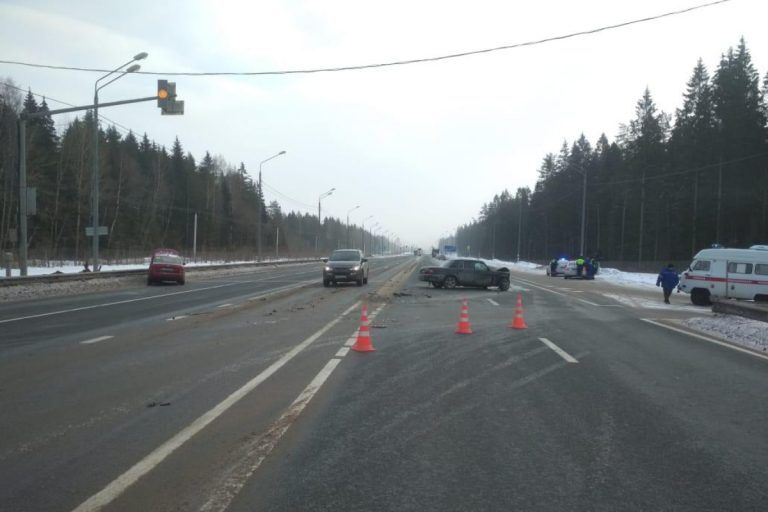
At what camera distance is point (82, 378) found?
733 centimetres

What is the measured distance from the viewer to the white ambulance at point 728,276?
20.7 m

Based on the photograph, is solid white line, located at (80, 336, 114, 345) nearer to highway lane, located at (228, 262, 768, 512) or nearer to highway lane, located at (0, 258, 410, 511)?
highway lane, located at (0, 258, 410, 511)

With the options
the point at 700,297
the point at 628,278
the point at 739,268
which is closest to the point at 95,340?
the point at 700,297

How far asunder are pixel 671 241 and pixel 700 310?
46419 mm

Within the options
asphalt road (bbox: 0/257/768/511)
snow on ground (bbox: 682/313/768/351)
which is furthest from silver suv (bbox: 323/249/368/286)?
asphalt road (bbox: 0/257/768/511)

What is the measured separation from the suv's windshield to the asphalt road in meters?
17.3

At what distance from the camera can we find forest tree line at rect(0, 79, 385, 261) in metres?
47.9

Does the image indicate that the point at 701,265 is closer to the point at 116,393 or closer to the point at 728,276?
the point at 728,276

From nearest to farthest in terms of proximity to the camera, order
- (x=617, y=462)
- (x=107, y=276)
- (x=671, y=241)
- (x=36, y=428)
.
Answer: (x=617, y=462) → (x=36, y=428) → (x=107, y=276) → (x=671, y=241)

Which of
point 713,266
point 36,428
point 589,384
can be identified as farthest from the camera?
point 713,266

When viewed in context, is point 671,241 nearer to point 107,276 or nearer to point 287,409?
point 107,276

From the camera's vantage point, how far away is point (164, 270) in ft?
92.3

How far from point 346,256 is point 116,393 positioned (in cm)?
2217

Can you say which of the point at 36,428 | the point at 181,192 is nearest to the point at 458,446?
the point at 36,428
